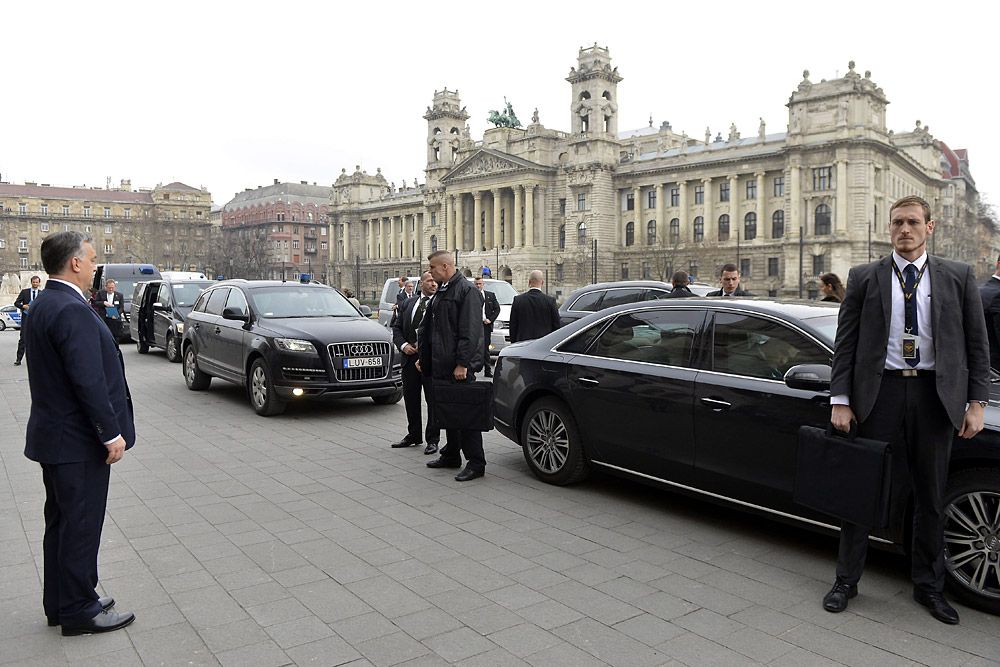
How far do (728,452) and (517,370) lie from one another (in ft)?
8.18

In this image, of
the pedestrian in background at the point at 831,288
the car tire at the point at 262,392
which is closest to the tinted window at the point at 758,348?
the pedestrian in background at the point at 831,288

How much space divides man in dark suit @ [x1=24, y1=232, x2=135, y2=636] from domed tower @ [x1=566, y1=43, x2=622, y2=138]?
86.6 metres

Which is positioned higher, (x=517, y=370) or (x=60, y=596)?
(x=517, y=370)

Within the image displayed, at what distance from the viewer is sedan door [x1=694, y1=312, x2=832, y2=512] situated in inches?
198

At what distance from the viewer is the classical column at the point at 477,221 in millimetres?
101438

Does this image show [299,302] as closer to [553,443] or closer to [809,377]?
[553,443]

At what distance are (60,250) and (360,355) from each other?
22.4 ft

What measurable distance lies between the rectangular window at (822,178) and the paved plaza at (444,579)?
→ 7212 cm

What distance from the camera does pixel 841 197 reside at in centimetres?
7000

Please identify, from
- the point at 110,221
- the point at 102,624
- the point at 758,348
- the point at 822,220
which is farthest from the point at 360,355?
the point at 110,221

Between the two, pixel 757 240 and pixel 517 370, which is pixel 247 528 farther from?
pixel 757 240

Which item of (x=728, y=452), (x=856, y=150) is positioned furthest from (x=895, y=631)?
(x=856, y=150)

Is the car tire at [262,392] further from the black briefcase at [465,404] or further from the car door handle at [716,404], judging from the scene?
the car door handle at [716,404]

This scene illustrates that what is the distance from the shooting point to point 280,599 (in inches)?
176
